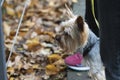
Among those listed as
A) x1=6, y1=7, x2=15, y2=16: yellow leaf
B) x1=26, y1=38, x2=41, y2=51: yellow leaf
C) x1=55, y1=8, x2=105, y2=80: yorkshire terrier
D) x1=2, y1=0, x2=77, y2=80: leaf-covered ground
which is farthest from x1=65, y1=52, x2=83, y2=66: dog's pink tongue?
x1=6, y1=7, x2=15, y2=16: yellow leaf

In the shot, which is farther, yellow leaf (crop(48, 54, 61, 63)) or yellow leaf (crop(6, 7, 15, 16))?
yellow leaf (crop(6, 7, 15, 16))

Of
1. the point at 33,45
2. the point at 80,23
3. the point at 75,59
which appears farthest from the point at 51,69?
the point at 80,23

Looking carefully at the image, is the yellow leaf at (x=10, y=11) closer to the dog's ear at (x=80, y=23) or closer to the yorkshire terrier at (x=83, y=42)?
the yorkshire terrier at (x=83, y=42)

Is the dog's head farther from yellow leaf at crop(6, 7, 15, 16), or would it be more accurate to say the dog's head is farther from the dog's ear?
yellow leaf at crop(6, 7, 15, 16)

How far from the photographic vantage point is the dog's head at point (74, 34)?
9.90 ft

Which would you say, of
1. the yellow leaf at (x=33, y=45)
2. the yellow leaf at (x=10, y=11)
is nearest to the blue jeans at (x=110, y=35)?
the yellow leaf at (x=33, y=45)

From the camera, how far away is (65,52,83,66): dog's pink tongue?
3.38 m

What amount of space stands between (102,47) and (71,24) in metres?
0.95

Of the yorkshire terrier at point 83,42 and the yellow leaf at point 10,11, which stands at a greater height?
the yellow leaf at point 10,11

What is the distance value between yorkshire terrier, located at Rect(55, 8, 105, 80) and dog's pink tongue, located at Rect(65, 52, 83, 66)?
48 mm

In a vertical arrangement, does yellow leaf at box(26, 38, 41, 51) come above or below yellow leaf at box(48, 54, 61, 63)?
above

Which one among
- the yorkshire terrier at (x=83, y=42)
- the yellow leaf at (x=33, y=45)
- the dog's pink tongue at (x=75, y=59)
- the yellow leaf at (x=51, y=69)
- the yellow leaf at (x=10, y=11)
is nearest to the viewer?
the yorkshire terrier at (x=83, y=42)

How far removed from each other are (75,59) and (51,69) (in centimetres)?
35

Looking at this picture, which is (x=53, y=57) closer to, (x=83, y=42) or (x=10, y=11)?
(x=83, y=42)
